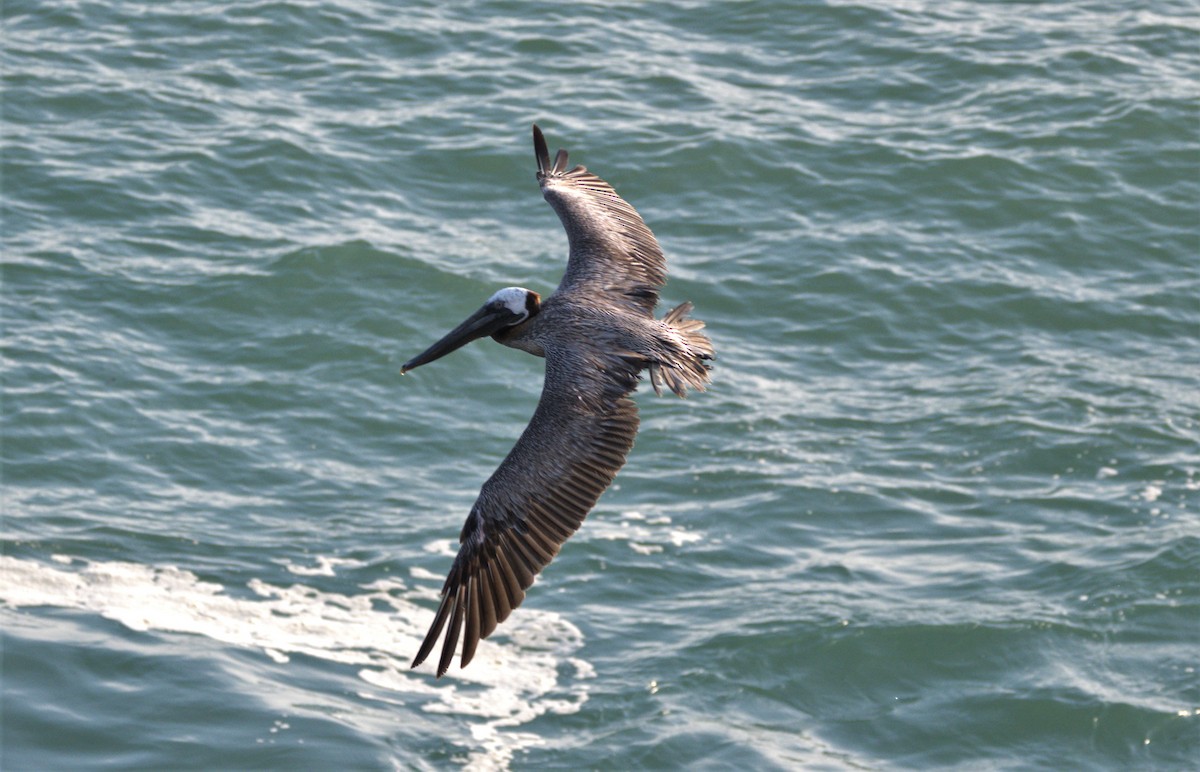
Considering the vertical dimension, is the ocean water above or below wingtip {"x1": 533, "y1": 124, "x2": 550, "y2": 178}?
below

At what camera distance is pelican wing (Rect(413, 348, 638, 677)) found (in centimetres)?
727

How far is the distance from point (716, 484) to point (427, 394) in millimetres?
2778

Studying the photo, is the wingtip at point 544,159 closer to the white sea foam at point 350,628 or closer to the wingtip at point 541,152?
the wingtip at point 541,152

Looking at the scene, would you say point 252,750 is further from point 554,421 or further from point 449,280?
point 449,280

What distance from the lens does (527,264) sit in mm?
15055

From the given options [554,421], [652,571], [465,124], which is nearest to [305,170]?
[465,124]

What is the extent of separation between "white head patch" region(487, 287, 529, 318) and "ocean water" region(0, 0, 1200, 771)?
326cm

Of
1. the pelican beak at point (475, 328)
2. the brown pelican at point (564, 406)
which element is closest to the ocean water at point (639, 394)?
the pelican beak at point (475, 328)

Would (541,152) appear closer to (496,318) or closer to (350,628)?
(496,318)

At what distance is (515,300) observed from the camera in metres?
8.48

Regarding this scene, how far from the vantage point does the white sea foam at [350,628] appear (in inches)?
430

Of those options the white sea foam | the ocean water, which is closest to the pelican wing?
the ocean water

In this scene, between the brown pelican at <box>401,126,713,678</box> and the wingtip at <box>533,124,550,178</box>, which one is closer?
the brown pelican at <box>401,126,713,678</box>

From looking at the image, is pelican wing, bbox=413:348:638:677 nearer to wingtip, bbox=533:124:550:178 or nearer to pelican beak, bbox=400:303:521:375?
pelican beak, bbox=400:303:521:375
